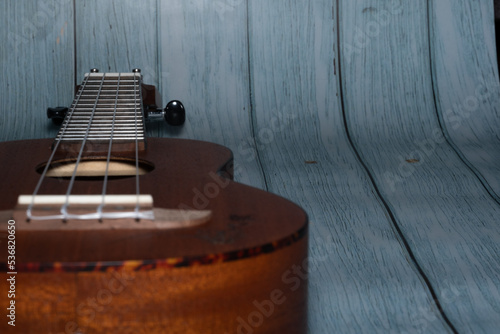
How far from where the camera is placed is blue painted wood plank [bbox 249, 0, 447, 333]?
3.03 ft

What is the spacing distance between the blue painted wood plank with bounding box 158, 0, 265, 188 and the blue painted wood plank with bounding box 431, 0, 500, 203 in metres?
0.49

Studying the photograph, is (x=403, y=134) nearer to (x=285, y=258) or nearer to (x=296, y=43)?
(x=296, y=43)

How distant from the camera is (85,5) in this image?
1.66m

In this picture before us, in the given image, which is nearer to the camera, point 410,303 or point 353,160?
point 410,303

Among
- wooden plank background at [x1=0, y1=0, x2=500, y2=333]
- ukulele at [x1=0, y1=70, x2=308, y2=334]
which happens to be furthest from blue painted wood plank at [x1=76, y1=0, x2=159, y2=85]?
ukulele at [x1=0, y1=70, x2=308, y2=334]

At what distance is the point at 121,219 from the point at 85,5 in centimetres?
115

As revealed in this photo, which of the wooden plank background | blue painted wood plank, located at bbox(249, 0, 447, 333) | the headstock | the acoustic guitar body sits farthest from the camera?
the wooden plank background

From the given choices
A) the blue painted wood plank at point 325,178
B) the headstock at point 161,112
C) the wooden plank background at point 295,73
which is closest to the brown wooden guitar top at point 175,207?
the blue painted wood plank at point 325,178

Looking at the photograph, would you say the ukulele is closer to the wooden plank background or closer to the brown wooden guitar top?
the brown wooden guitar top

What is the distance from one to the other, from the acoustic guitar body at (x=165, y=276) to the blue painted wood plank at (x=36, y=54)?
990 mm


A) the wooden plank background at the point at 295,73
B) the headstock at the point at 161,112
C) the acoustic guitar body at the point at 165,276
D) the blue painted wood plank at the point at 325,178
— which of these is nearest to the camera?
the acoustic guitar body at the point at 165,276

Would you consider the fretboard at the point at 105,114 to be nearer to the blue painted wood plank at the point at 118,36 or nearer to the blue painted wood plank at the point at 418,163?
the blue painted wood plank at the point at 118,36

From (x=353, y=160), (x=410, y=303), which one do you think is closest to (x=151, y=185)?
(x=410, y=303)

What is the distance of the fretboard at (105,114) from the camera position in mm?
1015
